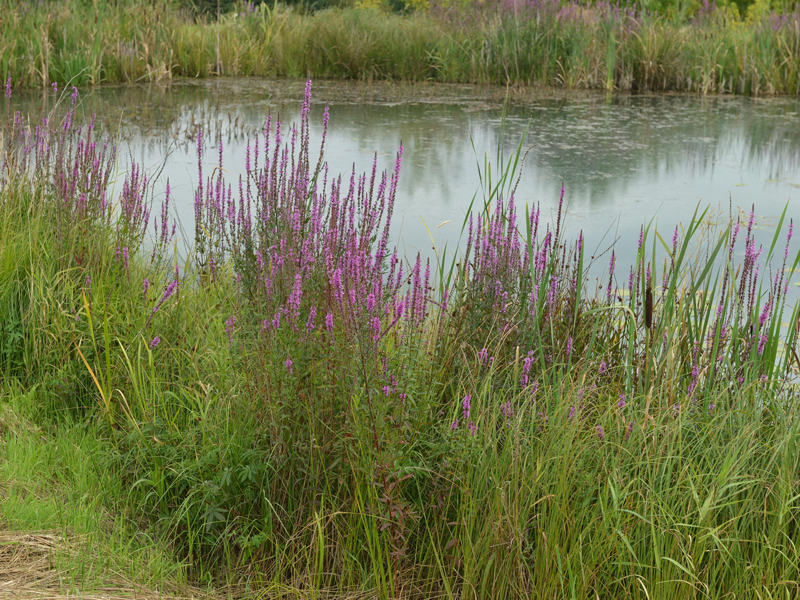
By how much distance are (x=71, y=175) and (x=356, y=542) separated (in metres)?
2.41

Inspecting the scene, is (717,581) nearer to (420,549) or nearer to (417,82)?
(420,549)

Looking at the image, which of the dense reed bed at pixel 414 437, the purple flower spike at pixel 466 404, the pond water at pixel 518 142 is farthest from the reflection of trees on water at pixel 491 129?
the purple flower spike at pixel 466 404

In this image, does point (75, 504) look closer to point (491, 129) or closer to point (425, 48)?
point (491, 129)

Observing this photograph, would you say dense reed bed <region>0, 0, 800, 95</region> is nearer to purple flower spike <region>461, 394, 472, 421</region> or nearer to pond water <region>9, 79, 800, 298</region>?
pond water <region>9, 79, 800, 298</region>

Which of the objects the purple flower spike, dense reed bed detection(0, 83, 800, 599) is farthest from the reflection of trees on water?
the purple flower spike

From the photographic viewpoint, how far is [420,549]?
86.1 inches

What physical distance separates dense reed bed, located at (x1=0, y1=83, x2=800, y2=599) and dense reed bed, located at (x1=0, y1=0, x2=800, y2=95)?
727 cm

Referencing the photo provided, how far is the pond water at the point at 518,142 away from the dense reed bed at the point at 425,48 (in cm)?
58

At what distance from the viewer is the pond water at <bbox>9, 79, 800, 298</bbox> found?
16.7 ft

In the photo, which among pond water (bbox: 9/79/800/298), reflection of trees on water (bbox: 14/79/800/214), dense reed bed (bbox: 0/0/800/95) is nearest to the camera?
pond water (bbox: 9/79/800/298)

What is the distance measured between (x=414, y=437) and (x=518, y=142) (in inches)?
200

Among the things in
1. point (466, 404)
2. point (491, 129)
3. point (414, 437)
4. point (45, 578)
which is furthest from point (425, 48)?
point (45, 578)

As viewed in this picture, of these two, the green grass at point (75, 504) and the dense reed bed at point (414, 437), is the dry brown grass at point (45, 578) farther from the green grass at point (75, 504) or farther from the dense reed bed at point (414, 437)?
the dense reed bed at point (414, 437)

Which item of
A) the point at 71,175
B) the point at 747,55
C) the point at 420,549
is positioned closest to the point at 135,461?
the point at 420,549
